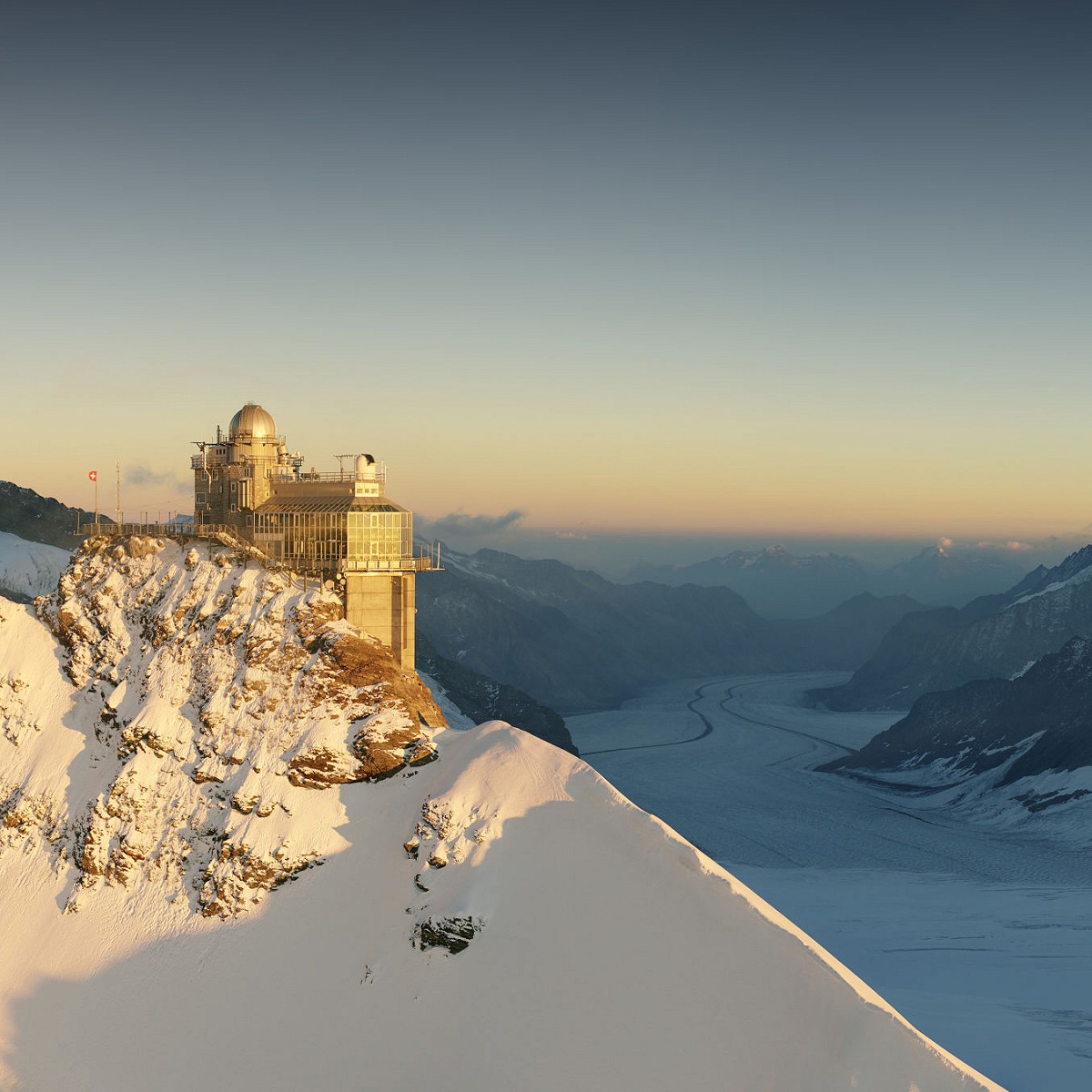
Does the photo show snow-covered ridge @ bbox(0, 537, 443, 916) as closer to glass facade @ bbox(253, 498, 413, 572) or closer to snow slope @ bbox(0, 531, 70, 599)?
glass facade @ bbox(253, 498, 413, 572)

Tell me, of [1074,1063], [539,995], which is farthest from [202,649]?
[1074,1063]

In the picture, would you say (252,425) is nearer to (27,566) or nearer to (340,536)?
(340,536)

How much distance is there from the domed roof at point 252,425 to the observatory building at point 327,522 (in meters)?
0.08

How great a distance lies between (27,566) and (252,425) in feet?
349

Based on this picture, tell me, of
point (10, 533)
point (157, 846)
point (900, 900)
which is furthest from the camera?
point (10, 533)

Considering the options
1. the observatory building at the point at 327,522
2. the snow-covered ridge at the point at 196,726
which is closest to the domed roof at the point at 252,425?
the observatory building at the point at 327,522

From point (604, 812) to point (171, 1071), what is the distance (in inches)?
1159

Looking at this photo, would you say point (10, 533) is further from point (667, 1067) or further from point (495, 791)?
point (667, 1067)

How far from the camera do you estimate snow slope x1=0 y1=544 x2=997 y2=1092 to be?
→ 188 feet

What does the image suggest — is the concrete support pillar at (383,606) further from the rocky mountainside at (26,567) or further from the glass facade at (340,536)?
the rocky mountainside at (26,567)

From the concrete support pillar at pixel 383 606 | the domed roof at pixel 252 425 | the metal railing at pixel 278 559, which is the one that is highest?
the domed roof at pixel 252 425

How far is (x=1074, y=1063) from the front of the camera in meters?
94.1

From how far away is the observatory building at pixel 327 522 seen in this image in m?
87.6

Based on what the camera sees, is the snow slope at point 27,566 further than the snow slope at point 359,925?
Yes
